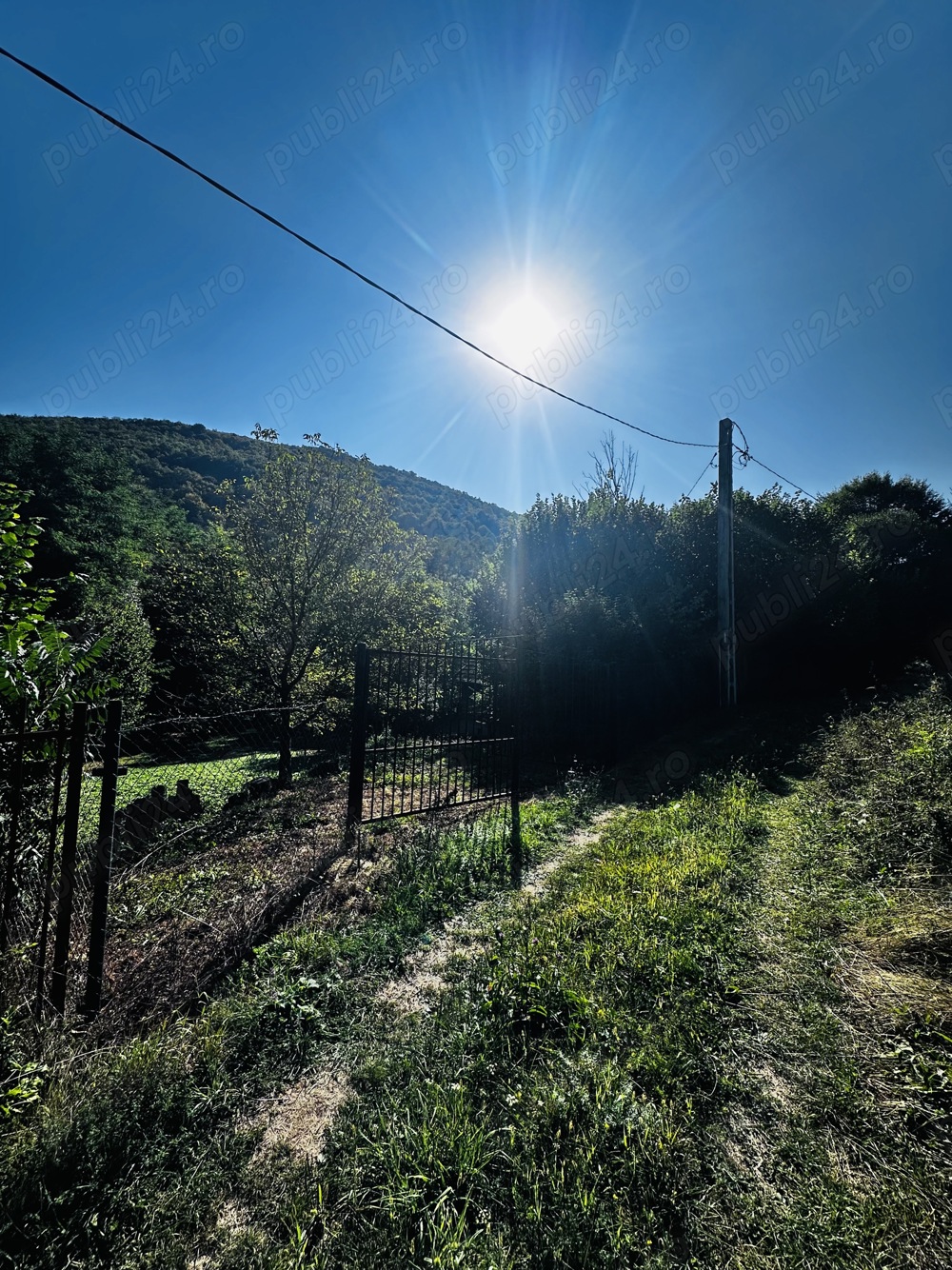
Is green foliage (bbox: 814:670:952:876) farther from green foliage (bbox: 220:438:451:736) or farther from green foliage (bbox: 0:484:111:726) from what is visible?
green foliage (bbox: 220:438:451:736)

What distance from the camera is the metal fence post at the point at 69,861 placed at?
2242 millimetres

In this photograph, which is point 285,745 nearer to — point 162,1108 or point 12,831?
point 12,831

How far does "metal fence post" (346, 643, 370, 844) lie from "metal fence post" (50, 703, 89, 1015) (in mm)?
2428

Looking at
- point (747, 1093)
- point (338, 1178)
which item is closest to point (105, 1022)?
point (338, 1178)

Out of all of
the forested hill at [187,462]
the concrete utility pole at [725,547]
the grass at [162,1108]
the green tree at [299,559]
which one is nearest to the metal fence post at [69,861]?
the grass at [162,1108]

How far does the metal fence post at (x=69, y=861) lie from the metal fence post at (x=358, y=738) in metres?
2.43

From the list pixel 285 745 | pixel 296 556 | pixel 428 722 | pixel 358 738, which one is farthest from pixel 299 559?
pixel 358 738

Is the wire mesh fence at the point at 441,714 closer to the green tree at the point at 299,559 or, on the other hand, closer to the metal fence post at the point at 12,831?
the green tree at the point at 299,559

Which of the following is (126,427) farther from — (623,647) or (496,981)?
(496,981)

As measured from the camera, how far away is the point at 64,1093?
191 cm

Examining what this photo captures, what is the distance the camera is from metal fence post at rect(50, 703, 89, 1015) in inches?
88.3

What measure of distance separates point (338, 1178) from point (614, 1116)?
102cm

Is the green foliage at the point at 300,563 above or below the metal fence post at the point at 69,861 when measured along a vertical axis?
above

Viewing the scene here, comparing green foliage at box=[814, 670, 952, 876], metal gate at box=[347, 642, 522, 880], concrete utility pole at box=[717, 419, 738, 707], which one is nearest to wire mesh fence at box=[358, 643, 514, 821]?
metal gate at box=[347, 642, 522, 880]
